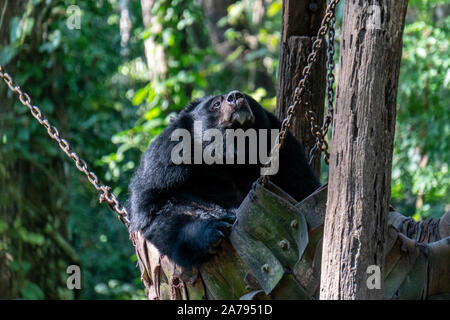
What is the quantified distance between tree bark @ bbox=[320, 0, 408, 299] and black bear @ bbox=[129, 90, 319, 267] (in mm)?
902

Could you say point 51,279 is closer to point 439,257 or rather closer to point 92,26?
point 92,26

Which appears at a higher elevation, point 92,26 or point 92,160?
point 92,26

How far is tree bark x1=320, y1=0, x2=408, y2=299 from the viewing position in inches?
89.2

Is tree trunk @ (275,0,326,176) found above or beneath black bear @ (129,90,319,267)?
above

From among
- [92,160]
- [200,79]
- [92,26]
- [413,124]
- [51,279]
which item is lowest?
[51,279]

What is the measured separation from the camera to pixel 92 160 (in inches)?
298

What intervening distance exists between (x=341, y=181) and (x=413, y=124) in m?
4.64

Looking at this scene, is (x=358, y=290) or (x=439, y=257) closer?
(x=358, y=290)

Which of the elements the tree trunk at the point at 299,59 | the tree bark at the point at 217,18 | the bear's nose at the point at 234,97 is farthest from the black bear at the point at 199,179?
the tree bark at the point at 217,18

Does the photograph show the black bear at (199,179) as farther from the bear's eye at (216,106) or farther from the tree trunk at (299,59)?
the tree trunk at (299,59)

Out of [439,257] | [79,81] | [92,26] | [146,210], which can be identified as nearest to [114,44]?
[92,26]

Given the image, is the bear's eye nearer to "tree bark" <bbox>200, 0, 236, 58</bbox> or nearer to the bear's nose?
the bear's nose

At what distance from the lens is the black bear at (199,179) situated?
3.35 m

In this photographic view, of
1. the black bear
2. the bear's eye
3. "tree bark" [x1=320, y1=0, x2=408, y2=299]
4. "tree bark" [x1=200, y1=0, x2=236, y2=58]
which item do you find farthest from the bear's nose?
"tree bark" [x1=200, y1=0, x2=236, y2=58]
